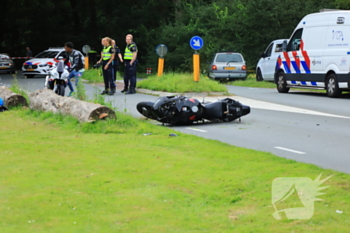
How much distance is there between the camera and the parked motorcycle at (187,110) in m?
12.0

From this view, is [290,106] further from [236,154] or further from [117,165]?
[117,165]

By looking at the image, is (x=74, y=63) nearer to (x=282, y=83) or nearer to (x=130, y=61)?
(x=130, y=61)

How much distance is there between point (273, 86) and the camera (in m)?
26.1

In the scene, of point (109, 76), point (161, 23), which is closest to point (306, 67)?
point (109, 76)

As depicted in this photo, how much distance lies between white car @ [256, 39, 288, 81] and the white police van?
489 centimetres

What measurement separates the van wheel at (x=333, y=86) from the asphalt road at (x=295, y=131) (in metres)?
1.95

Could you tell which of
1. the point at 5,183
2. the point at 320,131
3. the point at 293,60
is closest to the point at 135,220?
the point at 5,183

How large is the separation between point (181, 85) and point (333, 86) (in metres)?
4.94

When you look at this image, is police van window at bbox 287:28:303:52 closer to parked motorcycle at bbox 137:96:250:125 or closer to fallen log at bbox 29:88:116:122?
parked motorcycle at bbox 137:96:250:125

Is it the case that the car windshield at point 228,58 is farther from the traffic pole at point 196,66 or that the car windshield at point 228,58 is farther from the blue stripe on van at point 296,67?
the traffic pole at point 196,66

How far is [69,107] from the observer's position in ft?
40.4

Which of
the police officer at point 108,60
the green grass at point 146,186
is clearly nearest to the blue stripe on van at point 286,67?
the police officer at point 108,60

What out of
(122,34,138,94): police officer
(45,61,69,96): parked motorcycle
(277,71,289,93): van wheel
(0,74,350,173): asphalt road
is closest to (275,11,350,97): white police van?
(277,71,289,93): van wheel

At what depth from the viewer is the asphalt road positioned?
8.80 m
